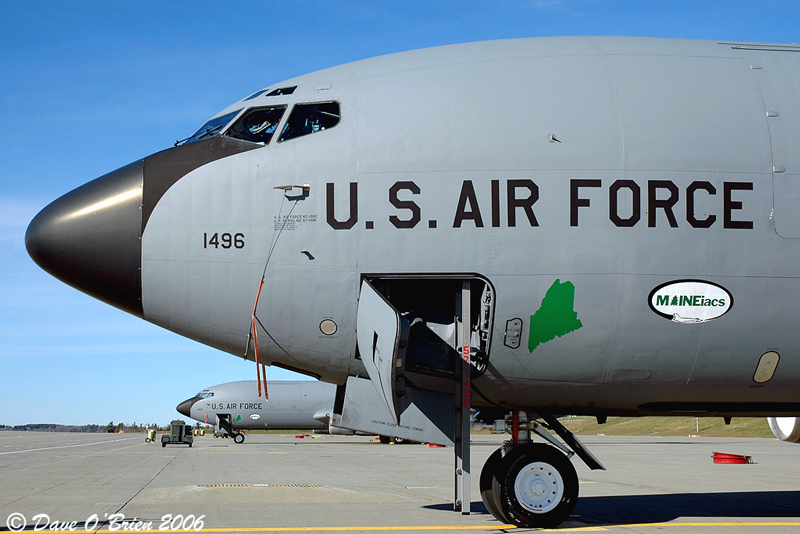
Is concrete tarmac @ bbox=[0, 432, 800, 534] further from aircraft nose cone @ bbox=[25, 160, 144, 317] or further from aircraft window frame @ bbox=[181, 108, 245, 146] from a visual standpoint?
aircraft window frame @ bbox=[181, 108, 245, 146]

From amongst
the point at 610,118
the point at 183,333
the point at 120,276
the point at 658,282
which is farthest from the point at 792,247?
the point at 120,276

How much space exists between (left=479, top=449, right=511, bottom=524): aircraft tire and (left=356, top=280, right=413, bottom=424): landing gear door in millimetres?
1635

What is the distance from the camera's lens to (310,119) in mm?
8711

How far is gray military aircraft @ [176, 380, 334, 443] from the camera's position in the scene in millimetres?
55719

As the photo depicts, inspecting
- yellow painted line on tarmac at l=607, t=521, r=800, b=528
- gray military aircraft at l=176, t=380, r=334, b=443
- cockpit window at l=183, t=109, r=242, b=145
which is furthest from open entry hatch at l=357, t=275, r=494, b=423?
gray military aircraft at l=176, t=380, r=334, b=443

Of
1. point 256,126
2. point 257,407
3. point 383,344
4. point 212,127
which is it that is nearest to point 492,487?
point 383,344

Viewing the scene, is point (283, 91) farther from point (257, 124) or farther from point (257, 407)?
point (257, 407)

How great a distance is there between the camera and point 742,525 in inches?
383

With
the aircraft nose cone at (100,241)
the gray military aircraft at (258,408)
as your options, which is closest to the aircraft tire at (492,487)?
the aircraft nose cone at (100,241)

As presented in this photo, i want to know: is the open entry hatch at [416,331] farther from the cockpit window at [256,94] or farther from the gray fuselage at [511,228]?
the cockpit window at [256,94]

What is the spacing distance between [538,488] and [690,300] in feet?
9.55

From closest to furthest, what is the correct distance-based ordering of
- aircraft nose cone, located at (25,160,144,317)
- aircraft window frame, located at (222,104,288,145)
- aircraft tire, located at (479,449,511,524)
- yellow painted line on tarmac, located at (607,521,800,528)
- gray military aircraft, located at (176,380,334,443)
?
aircraft nose cone, located at (25,160,144,317), aircraft window frame, located at (222,104,288,145), aircraft tire, located at (479,449,511,524), yellow painted line on tarmac, located at (607,521,800,528), gray military aircraft, located at (176,380,334,443)

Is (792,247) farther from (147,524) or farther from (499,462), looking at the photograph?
(147,524)

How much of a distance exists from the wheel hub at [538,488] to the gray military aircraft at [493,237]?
2 cm
